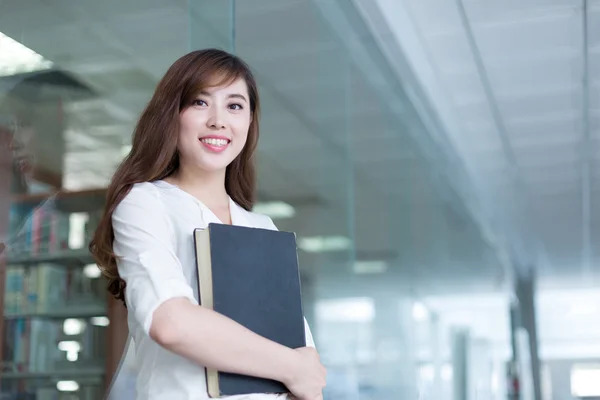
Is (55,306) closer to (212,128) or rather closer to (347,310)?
(212,128)

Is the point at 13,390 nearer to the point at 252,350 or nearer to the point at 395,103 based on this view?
the point at 252,350

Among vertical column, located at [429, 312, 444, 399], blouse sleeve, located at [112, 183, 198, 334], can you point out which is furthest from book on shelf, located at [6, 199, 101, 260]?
vertical column, located at [429, 312, 444, 399]

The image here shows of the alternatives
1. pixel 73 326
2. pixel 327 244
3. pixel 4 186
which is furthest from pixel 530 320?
pixel 4 186

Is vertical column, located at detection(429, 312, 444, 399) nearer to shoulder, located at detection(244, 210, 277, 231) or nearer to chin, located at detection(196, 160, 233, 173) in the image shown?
shoulder, located at detection(244, 210, 277, 231)

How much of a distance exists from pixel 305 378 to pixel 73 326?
42.5 inches

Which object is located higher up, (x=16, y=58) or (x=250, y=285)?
(x=16, y=58)

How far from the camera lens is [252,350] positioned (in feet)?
2.84

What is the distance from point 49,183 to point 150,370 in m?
0.81

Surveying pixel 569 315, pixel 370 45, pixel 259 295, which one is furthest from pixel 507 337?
pixel 259 295

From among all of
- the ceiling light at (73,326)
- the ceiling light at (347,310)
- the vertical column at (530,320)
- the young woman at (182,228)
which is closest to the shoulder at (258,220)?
the young woman at (182,228)

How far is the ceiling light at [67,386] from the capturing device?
1728 mm

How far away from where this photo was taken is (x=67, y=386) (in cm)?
175

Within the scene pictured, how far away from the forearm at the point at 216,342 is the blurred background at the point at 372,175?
1.13ft

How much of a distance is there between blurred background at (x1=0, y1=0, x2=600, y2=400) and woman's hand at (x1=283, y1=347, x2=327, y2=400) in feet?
1.13
